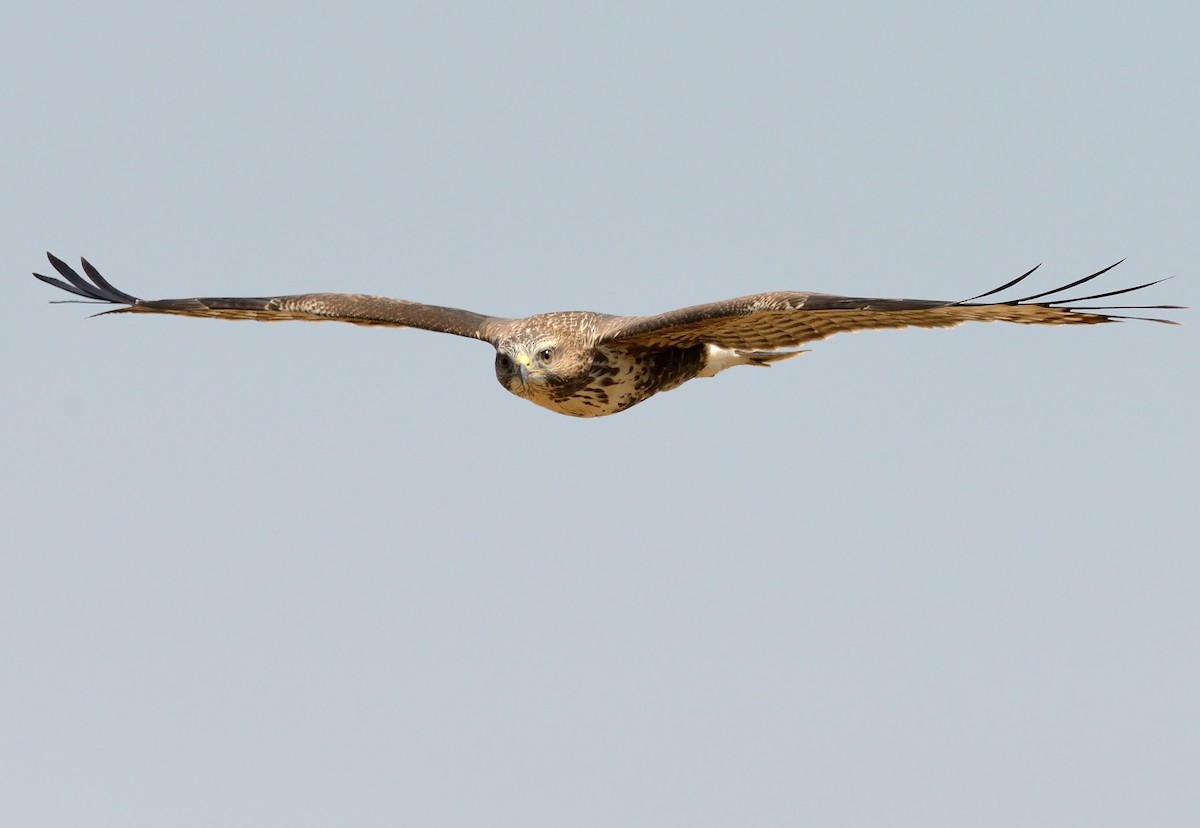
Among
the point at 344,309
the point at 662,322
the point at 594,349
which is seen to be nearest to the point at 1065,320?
the point at 662,322

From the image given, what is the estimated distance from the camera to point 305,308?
51.6 feet

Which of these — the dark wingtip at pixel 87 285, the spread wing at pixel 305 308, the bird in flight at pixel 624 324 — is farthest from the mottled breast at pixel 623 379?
the dark wingtip at pixel 87 285

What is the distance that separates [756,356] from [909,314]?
3208 mm

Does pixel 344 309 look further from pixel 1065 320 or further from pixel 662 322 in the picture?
pixel 1065 320

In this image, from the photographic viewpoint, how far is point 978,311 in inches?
469

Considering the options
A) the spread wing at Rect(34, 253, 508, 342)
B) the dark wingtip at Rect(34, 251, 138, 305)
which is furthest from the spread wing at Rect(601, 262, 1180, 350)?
the dark wingtip at Rect(34, 251, 138, 305)

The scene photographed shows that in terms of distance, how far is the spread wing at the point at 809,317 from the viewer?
11.7 meters

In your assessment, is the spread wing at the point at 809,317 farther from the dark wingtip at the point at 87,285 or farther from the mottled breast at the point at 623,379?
the dark wingtip at the point at 87,285

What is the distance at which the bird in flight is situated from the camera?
1206 centimetres

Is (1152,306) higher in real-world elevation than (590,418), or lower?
higher

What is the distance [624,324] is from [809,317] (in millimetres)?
1656

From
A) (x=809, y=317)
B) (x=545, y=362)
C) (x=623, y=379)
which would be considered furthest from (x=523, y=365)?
(x=809, y=317)

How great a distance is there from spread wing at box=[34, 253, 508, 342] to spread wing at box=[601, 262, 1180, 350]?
1.68 metres

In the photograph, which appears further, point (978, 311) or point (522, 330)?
point (522, 330)
